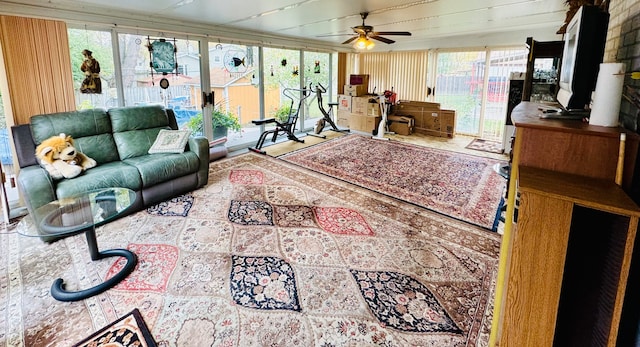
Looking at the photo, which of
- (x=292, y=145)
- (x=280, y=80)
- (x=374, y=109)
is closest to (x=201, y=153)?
(x=292, y=145)

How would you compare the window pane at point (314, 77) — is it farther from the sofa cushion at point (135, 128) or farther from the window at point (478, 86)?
the sofa cushion at point (135, 128)

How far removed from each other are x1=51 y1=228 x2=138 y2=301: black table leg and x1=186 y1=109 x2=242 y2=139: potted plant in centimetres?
327

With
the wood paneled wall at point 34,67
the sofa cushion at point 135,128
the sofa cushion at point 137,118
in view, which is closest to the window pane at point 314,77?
the sofa cushion at point 137,118

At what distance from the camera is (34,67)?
3.46 metres

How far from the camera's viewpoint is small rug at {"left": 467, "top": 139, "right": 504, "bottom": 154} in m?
5.96

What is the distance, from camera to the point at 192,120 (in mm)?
5477

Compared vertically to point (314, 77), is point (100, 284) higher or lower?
lower

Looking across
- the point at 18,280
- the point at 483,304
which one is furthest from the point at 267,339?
the point at 18,280

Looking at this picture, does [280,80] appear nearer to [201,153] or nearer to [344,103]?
[344,103]

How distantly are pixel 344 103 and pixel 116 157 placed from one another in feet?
17.6


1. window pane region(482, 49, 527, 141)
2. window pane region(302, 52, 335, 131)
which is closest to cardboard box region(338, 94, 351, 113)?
window pane region(302, 52, 335, 131)

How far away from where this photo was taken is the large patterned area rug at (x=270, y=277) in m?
1.84

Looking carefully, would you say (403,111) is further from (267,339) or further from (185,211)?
(267,339)

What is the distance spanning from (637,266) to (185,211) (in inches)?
133
